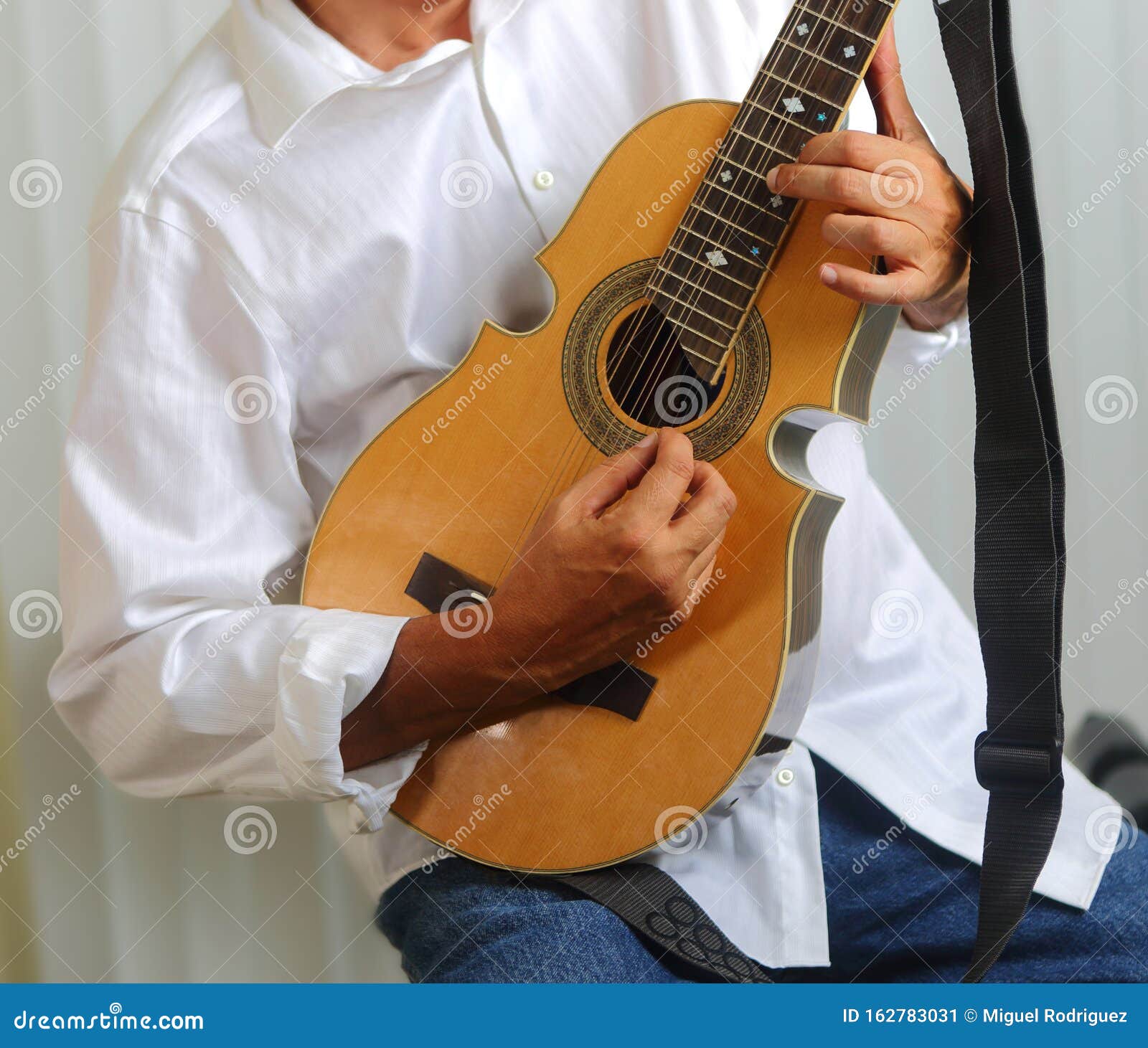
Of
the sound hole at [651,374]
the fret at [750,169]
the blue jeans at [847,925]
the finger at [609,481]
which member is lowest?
the blue jeans at [847,925]

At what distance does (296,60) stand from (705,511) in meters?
0.58

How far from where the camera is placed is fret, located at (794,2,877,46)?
0.85 metres

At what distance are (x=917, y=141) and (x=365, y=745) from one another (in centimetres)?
73

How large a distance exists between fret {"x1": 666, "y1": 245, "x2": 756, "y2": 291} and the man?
85 mm

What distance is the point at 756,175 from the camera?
872mm

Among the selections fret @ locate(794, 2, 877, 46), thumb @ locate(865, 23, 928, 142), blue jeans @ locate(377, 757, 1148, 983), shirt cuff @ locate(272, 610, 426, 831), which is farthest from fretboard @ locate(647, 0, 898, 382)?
blue jeans @ locate(377, 757, 1148, 983)

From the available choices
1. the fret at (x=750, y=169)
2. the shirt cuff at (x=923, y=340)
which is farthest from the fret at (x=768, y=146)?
the shirt cuff at (x=923, y=340)

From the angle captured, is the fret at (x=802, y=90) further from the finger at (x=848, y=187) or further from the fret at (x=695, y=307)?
the fret at (x=695, y=307)

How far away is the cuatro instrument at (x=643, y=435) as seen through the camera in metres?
0.85

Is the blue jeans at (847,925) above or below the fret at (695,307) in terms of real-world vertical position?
below

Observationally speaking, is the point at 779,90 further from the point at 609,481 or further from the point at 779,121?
the point at 609,481

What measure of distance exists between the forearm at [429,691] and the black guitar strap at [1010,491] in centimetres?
40
